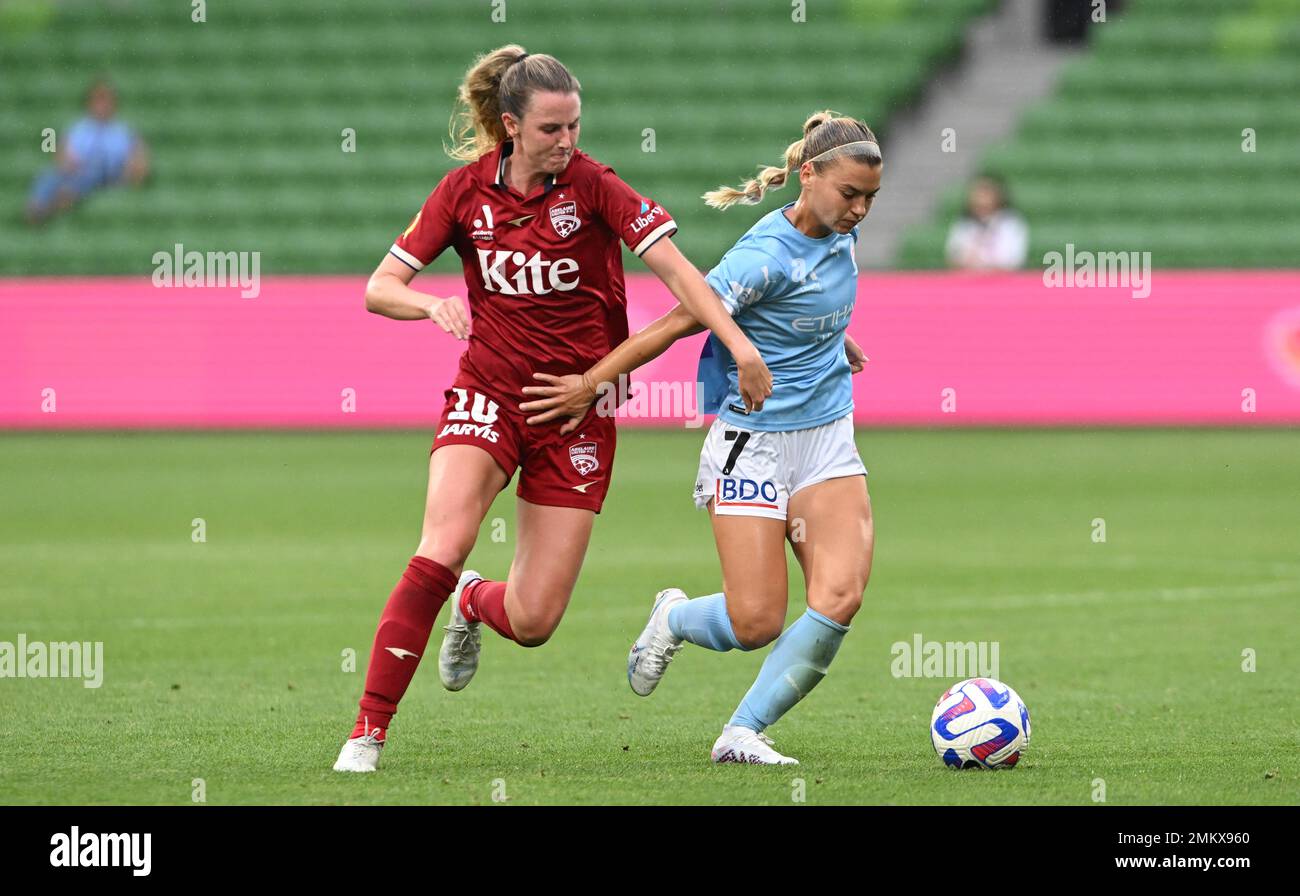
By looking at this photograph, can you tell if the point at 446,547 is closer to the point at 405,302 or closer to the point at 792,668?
the point at 405,302

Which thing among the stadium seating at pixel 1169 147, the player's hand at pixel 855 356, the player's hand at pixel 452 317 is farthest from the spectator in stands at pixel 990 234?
the player's hand at pixel 452 317

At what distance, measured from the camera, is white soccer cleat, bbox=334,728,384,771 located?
612cm

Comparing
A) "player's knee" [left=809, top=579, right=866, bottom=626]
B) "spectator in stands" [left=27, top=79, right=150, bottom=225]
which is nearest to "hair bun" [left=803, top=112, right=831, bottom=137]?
"player's knee" [left=809, top=579, right=866, bottom=626]

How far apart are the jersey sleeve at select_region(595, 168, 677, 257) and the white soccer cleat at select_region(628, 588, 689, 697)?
139cm

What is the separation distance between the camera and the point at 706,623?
686 centimetres

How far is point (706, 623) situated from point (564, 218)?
4.85ft

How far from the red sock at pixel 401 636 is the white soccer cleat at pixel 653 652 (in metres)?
1.07

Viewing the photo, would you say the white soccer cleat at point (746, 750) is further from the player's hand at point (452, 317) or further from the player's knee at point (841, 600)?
the player's hand at point (452, 317)

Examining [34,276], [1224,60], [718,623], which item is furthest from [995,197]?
[718,623]

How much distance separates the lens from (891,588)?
445 inches

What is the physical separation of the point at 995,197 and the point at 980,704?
49.9 ft

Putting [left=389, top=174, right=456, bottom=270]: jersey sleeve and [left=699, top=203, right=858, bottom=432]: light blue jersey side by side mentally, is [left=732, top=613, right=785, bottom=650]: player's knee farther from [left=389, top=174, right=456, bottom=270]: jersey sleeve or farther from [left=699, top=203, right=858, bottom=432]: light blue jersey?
[left=389, top=174, right=456, bottom=270]: jersey sleeve

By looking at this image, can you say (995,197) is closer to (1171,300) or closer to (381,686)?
(1171,300)
